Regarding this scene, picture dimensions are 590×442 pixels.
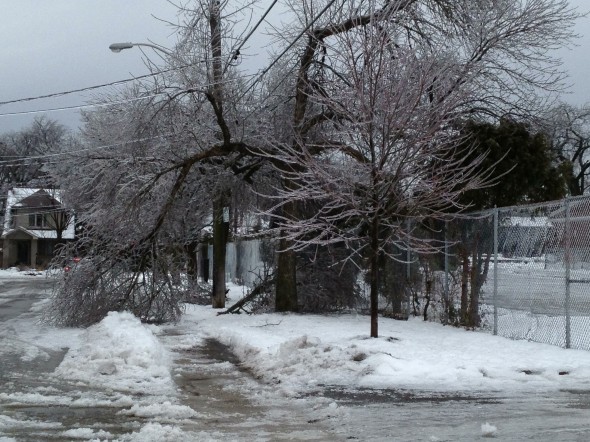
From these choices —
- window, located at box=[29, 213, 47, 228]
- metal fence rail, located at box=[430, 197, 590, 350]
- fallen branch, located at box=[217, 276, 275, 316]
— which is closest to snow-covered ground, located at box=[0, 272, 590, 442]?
metal fence rail, located at box=[430, 197, 590, 350]

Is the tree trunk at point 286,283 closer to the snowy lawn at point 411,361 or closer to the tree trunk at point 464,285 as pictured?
the snowy lawn at point 411,361

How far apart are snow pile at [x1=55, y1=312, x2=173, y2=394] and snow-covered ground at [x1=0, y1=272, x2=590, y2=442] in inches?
0.6

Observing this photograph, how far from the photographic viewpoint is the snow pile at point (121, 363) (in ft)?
35.4

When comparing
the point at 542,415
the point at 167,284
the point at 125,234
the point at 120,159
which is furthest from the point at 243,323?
the point at 542,415

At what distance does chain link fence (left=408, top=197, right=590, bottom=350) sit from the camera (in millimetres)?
12016

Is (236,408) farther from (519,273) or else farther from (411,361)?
(519,273)

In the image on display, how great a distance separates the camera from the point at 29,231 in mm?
71062

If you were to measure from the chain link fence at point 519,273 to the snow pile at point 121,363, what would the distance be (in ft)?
18.8

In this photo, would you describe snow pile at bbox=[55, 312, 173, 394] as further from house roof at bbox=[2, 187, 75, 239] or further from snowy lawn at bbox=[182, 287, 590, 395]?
house roof at bbox=[2, 187, 75, 239]

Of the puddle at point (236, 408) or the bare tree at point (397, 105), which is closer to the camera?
the puddle at point (236, 408)

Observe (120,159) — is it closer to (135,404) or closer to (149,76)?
(149,76)

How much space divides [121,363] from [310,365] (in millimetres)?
2675

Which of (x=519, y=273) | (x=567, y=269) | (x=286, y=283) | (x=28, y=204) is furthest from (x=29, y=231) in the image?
(x=567, y=269)

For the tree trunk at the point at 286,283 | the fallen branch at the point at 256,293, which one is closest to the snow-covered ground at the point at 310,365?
the tree trunk at the point at 286,283
